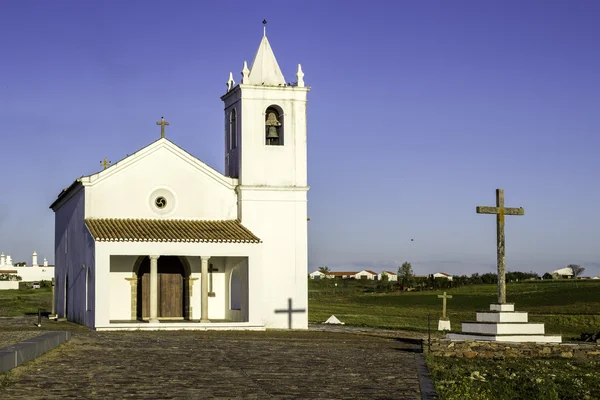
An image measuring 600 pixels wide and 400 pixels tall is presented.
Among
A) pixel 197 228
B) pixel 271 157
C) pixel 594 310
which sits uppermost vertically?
pixel 271 157

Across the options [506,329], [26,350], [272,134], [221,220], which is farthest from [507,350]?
[272,134]

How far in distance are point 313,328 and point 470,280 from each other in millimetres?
61202

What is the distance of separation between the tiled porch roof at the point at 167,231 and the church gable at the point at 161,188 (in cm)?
33

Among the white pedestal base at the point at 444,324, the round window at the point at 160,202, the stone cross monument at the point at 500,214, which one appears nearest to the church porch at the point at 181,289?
the round window at the point at 160,202

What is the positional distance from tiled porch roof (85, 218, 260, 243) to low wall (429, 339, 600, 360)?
412 inches

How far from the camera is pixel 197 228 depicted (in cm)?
2973

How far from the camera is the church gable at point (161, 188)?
29.4m

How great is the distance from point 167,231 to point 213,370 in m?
13.8

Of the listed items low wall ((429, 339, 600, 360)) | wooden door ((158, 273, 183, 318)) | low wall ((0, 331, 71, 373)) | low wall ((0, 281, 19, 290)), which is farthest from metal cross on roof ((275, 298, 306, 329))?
low wall ((0, 281, 19, 290))

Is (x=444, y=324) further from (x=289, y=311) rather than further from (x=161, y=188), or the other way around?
(x=161, y=188)

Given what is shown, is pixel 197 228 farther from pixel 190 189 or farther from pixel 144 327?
pixel 144 327

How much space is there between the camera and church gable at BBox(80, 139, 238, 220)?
2938 centimetres

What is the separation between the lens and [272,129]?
31562 millimetres

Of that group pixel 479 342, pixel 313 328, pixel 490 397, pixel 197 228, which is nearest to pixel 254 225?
pixel 197 228
